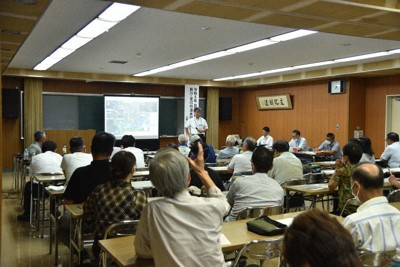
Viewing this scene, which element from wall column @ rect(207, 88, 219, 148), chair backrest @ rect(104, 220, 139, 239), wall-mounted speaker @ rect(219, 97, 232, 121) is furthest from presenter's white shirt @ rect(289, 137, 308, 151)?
chair backrest @ rect(104, 220, 139, 239)

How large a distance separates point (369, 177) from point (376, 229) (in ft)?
1.24

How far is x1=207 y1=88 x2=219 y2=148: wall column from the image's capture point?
583 inches

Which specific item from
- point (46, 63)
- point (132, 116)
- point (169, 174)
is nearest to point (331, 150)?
point (132, 116)

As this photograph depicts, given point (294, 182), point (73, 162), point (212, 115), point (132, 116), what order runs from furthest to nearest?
point (212, 115)
point (132, 116)
point (294, 182)
point (73, 162)

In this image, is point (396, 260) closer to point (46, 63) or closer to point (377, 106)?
point (46, 63)

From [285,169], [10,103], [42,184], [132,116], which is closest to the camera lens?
[42,184]

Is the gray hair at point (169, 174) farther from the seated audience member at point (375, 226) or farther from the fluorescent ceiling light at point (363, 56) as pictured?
the fluorescent ceiling light at point (363, 56)

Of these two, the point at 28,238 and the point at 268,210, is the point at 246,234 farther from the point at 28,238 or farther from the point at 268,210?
the point at 28,238

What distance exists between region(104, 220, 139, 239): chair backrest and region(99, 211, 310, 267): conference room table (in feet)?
0.51

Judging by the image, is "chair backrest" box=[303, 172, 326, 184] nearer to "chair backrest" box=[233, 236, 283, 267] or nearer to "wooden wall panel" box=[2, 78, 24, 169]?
"chair backrest" box=[233, 236, 283, 267]

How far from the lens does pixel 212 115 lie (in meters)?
14.9

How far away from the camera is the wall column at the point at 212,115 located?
1480 cm

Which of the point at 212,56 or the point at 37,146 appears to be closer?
the point at 37,146

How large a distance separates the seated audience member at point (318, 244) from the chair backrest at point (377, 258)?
123 cm
